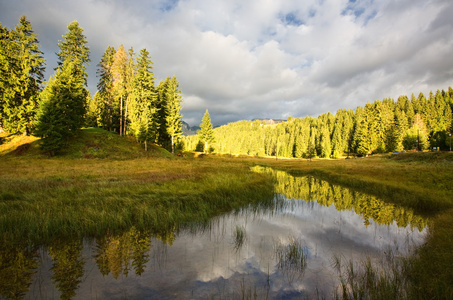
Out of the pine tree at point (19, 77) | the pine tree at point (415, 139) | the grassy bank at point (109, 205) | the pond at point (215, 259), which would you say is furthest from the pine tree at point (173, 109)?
the pine tree at point (415, 139)

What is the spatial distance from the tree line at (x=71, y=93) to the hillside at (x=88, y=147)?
150 cm

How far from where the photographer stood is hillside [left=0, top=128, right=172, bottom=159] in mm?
30188

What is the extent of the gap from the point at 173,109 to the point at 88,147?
61.3 ft

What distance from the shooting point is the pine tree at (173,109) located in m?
46.3

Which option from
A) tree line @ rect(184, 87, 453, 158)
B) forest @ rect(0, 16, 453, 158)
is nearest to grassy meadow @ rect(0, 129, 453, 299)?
forest @ rect(0, 16, 453, 158)

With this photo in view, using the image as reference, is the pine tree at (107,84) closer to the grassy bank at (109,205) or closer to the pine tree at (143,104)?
the pine tree at (143,104)

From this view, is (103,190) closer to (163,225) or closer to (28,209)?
(28,209)

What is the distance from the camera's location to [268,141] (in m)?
130

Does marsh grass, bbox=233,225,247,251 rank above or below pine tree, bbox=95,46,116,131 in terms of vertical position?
below

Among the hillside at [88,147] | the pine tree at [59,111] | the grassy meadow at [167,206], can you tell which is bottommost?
the grassy meadow at [167,206]

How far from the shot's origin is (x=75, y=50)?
128 feet

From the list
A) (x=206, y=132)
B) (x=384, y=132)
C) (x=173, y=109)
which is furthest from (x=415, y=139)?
(x=173, y=109)

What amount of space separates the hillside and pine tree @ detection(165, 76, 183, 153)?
25.1 ft

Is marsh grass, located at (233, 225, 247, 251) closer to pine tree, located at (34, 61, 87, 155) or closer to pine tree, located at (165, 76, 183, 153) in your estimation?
pine tree, located at (34, 61, 87, 155)
